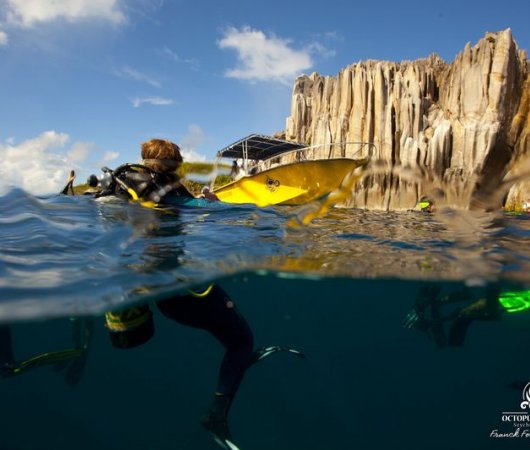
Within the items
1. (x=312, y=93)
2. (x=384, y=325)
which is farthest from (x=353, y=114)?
(x=384, y=325)

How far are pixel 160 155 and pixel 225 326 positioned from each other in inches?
92.2

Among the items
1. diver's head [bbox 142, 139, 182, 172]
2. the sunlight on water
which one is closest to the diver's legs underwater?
the sunlight on water

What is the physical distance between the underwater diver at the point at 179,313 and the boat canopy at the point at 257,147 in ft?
31.5

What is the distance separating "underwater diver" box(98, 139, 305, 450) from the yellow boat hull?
6.22 m

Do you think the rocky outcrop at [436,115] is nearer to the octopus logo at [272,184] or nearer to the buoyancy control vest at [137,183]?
the octopus logo at [272,184]

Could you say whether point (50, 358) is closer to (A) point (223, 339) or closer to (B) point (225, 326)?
(A) point (223, 339)

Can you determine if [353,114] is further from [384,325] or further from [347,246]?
[347,246]

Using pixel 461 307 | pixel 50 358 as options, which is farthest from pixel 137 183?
pixel 461 307

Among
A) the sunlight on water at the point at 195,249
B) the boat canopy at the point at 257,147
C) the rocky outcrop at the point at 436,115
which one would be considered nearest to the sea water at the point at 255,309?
Result: the sunlight on water at the point at 195,249

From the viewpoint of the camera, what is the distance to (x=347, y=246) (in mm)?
5539

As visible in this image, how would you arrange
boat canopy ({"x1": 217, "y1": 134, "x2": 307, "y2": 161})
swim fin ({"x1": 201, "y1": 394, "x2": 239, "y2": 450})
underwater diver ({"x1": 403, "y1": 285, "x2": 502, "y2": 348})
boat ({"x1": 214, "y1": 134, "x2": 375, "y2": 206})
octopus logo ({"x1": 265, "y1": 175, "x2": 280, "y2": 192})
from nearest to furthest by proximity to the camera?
swim fin ({"x1": 201, "y1": 394, "x2": 239, "y2": 450}), underwater diver ({"x1": 403, "y1": 285, "x2": 502, "y2": 348}), boat ({"x1": 214, "y1": 134, "x2": 375, "y2": 206}), octopus logo ({"x1": 265, "y1": 175, "x2": 280, "y2": 192}), boat canopy ({"x1": 217, "y1": 134, "x2": 307, "y2": 161})

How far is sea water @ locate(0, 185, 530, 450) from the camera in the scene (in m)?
4.29

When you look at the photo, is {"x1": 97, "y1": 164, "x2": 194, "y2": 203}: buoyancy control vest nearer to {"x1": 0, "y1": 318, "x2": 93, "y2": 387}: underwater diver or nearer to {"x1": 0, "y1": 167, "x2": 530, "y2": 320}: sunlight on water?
{"x1": 0, "y1": 167, "x2": 530, "y2": 320}: sunlight on water

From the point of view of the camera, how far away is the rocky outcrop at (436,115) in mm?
21938
